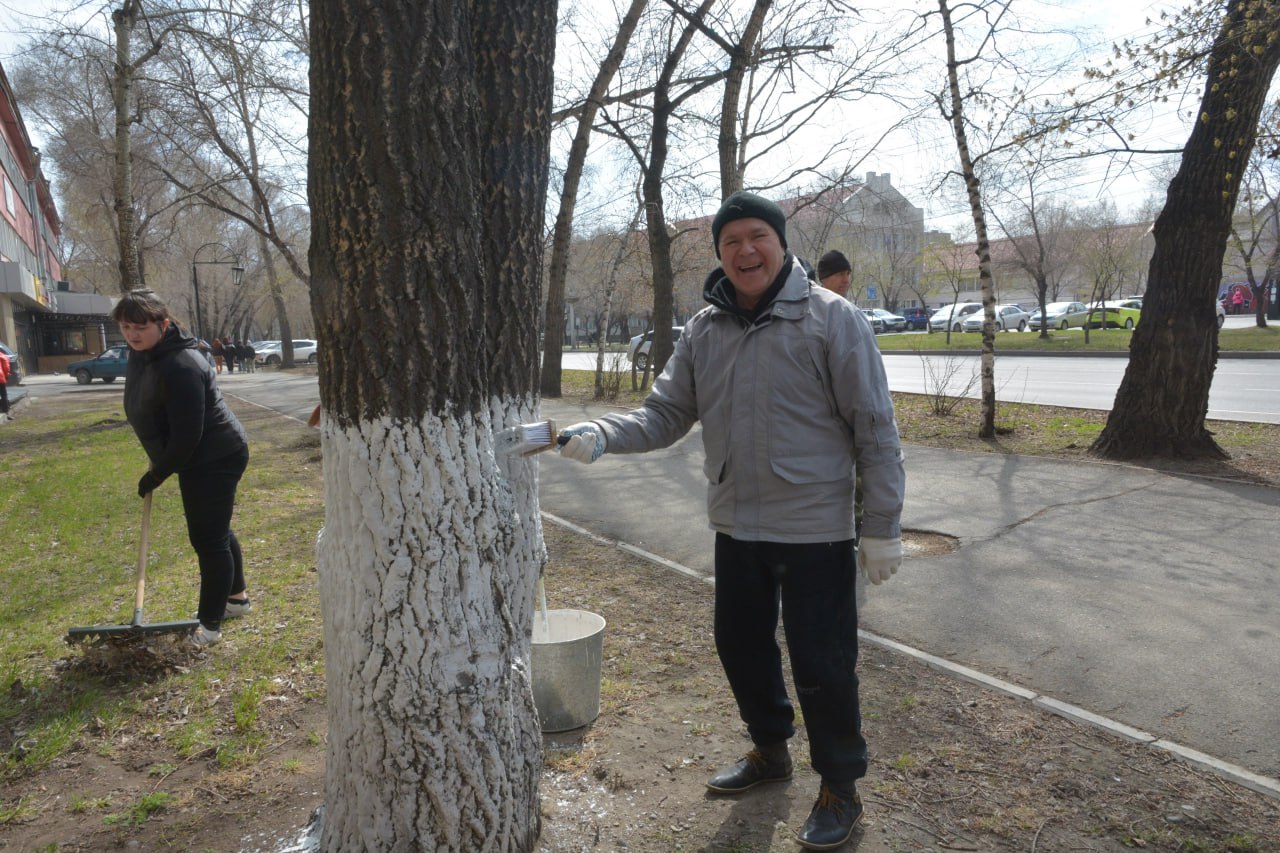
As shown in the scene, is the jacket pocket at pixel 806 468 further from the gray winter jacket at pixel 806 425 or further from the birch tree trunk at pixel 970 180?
the birch tree trunk at pixel 970 180

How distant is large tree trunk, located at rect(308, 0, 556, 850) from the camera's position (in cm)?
207

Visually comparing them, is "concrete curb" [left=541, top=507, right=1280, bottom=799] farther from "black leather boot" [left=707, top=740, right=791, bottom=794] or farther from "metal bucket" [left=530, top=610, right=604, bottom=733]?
"metal bucket" [left=530, top=610, right=604, bottom=733]

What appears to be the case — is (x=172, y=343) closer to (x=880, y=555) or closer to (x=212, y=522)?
(x=212, y=522)

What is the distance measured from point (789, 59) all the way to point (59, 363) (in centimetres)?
4841

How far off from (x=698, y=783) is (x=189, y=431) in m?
2.83

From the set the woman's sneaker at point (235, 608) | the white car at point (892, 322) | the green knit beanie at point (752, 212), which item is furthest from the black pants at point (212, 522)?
the white car at point (892, 322)

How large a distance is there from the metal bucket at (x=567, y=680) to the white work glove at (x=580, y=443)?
931 millimetres

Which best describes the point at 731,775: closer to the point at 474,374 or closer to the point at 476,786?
the point at 476,786

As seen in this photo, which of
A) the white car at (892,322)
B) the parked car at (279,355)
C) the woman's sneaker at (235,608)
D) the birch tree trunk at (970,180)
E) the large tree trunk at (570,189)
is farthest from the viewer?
the parked car at (279,355)

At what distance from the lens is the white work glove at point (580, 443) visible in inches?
97.9

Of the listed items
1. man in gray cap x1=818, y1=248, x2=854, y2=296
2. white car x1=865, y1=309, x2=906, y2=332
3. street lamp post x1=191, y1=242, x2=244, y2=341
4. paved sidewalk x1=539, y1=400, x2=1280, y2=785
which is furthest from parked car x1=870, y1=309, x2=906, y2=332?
man in gray cap x1=818, y1=248, x2=854, y2=296

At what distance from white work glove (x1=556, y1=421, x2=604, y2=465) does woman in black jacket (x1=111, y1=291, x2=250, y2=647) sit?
2.37m

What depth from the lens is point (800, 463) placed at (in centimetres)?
243

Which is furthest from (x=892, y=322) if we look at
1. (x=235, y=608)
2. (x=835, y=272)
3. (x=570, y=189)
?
(x=235, y=608)
